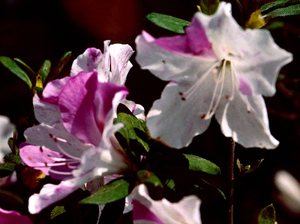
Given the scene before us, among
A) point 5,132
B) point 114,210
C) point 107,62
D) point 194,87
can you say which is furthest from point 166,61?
point 5,132

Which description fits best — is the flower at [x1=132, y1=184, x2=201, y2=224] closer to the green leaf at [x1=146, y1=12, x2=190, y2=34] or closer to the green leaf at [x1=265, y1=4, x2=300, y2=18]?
the green leaf at [x1=146, y1=12, x2=190, y2=34]

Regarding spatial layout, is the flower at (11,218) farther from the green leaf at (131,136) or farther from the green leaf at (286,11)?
the green leaf at (286,11)

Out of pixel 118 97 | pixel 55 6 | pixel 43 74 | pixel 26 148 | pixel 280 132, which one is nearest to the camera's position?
pixel 118 97

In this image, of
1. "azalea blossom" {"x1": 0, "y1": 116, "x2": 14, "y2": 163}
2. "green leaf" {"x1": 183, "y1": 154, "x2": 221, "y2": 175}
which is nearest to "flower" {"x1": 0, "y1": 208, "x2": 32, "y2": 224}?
"green leaf" {"x1": 183, "y1": 154, "x2": 221, "y2": 175}

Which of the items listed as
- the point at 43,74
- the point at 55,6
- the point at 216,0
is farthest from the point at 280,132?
the point at 55,6

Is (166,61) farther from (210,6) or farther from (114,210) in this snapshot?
(114,210)

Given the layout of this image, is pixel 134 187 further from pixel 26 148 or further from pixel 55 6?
pixel 55 6

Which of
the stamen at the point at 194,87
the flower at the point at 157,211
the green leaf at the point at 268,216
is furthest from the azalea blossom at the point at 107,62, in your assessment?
the green leaf at the point at 268,216

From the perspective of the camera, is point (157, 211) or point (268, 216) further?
point (268, 216)
